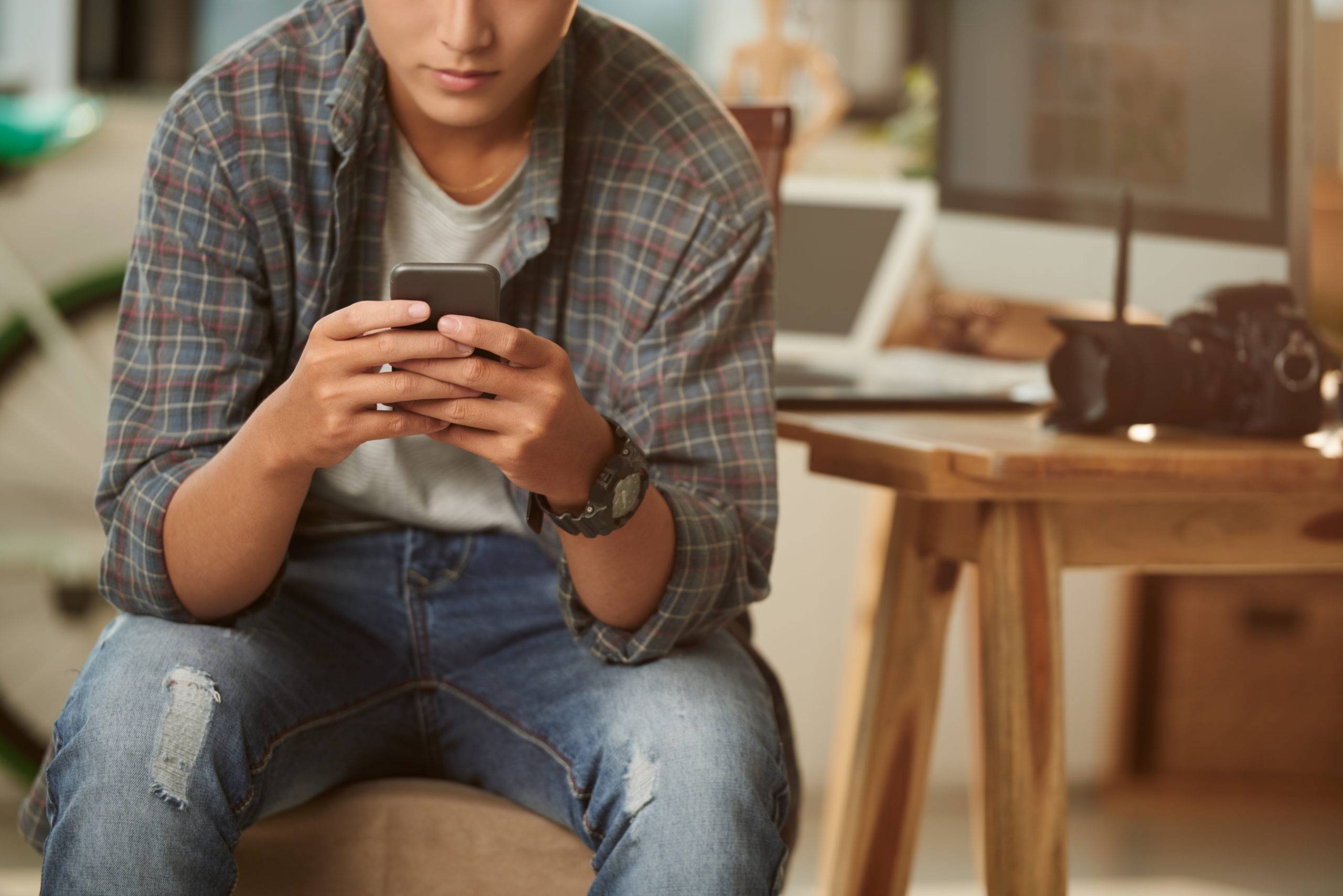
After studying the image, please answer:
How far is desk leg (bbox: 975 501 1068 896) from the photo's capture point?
3.00 feet

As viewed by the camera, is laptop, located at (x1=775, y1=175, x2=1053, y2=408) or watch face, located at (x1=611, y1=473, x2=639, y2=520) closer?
watch face, located at (x1=611, y1=473, x2=639, y2=520)

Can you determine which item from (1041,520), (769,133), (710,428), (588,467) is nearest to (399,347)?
(588,467)

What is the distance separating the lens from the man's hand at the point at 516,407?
2.28 ft

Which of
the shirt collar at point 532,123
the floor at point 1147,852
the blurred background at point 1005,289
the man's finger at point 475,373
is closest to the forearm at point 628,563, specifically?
the man's finger at point 475,373

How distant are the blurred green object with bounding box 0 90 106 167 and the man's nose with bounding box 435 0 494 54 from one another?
1051 mm

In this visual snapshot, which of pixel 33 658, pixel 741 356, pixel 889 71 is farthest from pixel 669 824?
pixel 889 71

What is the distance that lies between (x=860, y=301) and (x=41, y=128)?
38.5 inches

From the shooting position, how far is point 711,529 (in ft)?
2.72

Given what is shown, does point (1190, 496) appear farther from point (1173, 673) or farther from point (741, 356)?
point (1173, 673)

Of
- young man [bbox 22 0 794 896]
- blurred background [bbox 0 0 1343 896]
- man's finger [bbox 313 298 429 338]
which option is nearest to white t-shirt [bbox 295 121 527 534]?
young man [bbox 22 0 794 896]

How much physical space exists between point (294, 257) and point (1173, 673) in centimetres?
143

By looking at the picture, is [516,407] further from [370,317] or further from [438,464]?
[438,464]

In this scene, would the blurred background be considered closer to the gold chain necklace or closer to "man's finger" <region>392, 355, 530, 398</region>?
the gold chain necklace

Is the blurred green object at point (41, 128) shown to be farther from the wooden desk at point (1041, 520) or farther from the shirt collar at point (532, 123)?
the wooden desk at point (1041, 520)
